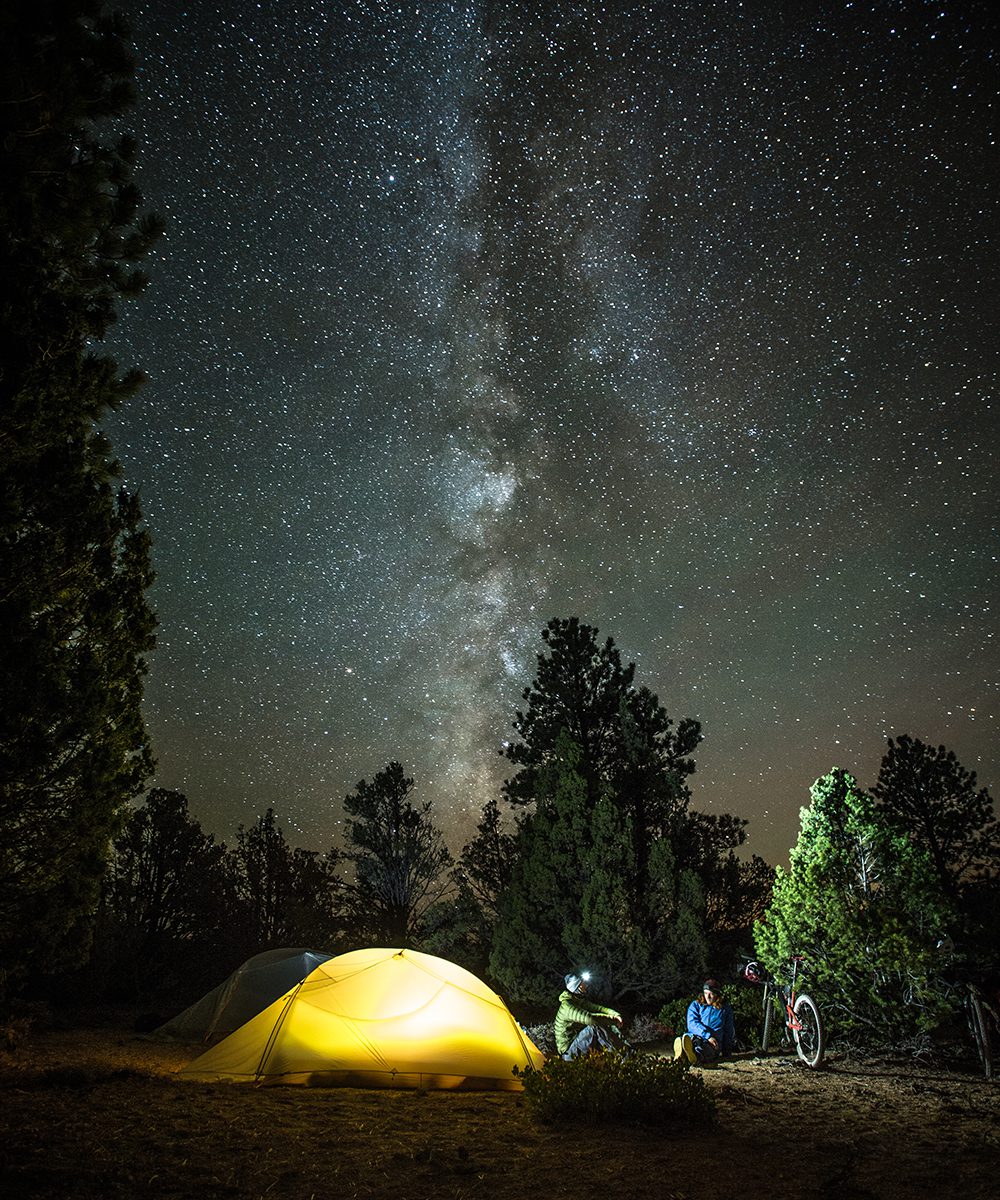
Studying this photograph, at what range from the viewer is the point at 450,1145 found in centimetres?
508

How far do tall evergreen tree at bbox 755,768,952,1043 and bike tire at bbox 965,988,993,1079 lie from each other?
447 mm

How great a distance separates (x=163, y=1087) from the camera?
21.9 ft

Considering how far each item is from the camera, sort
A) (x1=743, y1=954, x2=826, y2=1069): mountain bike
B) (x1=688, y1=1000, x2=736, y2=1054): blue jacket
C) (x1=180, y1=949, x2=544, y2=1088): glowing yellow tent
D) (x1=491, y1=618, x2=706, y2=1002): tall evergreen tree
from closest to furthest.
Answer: (x1=180, y1=949, x2=544, y2=1088): glowing yellow tent, (x1=743, y1=954, x2=826, y2=1069): mountain bike, (x1=688, y1=1000, x2=736, y2=1054): blue jacket, (x1=491, y1=618, x2=706, y2=1002): tall evergreen tree

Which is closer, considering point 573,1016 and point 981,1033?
point 981,1033

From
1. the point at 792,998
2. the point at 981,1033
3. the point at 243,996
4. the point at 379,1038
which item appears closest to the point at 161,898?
the point at 243,996

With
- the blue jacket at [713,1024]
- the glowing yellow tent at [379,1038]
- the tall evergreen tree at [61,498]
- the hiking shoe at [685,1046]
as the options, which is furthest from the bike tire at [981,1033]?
the tall evergreen tree at [61,498]

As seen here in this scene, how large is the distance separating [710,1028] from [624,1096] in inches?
196

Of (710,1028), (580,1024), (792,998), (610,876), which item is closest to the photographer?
(580,1024)

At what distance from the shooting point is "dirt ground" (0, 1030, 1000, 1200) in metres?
4.00

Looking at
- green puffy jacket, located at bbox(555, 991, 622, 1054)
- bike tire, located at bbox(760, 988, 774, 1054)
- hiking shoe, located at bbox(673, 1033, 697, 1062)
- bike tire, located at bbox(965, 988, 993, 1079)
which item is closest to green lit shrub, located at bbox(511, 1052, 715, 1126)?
green puffy jacket, located at bbox(555, 991, 622, 1054)

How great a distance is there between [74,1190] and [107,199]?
8.44 metres

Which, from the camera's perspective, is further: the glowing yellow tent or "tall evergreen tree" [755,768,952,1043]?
"tall evergreen tree" [755,768,952,1043]

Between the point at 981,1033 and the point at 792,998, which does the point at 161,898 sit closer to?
the point at 792,998

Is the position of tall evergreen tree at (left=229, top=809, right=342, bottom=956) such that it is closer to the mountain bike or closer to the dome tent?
the dome tent
